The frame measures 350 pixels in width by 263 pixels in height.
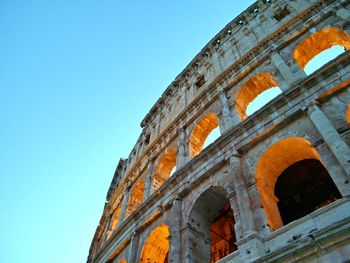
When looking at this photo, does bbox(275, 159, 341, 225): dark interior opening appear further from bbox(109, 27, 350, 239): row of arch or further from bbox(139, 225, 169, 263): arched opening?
bbox(139, 225, 169, 263): arched opening

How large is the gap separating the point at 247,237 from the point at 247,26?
1123cm

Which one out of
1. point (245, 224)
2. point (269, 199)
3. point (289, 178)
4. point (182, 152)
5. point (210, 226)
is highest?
point (182, 152)

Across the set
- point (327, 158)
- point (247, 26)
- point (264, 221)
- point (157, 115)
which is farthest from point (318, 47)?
point (157, 115)

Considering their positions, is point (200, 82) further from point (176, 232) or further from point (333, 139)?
point (333, 139)

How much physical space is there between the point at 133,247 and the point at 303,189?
606 cm

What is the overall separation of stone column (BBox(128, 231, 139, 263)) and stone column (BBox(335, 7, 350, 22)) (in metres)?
10.0

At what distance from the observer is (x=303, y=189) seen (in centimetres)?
1036

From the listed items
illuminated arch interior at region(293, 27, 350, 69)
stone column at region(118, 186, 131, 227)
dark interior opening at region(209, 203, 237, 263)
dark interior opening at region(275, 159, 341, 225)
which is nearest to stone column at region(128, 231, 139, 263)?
dark interior opening at region(209, 203, 237, 263)

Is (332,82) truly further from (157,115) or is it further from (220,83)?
(157,115)

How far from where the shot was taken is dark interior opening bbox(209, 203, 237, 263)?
413 inches

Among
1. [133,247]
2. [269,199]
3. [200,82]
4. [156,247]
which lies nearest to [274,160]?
[269,199]

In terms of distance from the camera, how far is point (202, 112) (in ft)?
42.6

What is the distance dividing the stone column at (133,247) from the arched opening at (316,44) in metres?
8.43

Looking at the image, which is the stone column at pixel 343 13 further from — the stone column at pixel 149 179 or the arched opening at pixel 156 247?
the stone column at pixel 149 179
